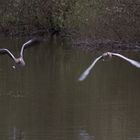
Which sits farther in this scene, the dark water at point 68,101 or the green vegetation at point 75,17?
the green vegetation at point 75,17

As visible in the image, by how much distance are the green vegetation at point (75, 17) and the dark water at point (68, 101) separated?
5019 mm

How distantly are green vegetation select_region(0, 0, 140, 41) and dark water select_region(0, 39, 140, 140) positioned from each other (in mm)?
5019

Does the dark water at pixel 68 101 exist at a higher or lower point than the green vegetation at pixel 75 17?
lower

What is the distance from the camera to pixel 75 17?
34188mm

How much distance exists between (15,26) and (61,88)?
68.8ft

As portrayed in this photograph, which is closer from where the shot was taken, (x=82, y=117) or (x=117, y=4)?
(x=82, y=117)

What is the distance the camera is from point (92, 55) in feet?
90.5

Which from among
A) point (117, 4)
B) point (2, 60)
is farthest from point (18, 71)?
point (117, 4)

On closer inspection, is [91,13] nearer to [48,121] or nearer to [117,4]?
[117,4]

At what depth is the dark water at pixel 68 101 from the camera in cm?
1379

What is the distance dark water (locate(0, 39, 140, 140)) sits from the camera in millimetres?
13789

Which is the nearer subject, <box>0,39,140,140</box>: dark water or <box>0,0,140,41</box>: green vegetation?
<box>0,39,140,140</box>: dark water

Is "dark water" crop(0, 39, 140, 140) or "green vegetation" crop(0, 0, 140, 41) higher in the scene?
"green vegetation" crop(0, 0, 140, 41)

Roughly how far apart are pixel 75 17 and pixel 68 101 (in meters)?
17.5
